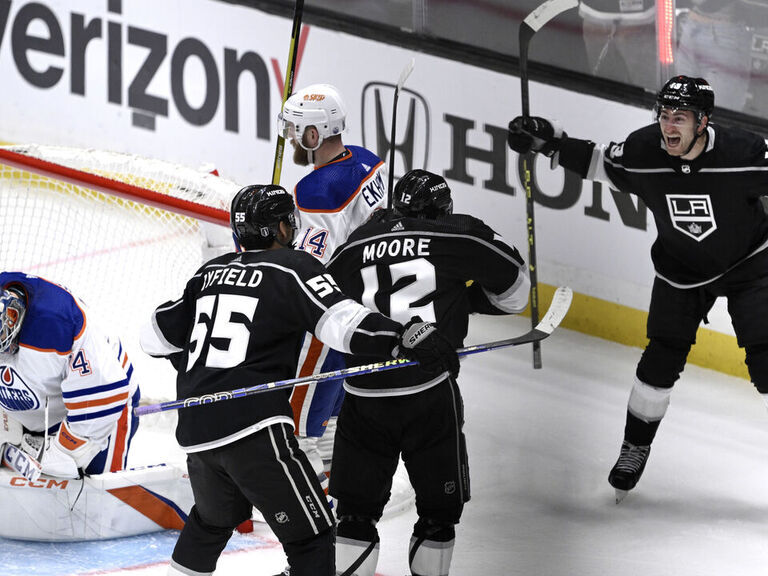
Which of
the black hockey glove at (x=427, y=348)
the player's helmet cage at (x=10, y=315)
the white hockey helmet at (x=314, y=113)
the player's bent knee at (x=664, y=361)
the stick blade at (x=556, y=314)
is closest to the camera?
the black hockey glove at (x=427, y=348)

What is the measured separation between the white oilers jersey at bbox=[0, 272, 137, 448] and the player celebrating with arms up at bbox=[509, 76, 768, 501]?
1373mm

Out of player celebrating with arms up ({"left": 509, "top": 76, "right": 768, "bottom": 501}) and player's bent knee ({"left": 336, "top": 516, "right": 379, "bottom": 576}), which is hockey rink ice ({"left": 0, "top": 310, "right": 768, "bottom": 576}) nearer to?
player celebrating with arms up ({"left": 509, "top": 76, "right": 768, "bottom": 501})

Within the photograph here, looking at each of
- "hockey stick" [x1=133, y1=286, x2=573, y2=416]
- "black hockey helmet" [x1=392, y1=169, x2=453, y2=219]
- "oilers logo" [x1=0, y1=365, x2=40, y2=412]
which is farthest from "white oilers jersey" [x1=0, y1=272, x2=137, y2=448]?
"black hockey helmet" [x1=392, y1=169, x2=453, y2=219]

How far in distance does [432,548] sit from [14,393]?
4.23 feet

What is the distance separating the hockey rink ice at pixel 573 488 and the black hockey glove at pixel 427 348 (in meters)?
0.93

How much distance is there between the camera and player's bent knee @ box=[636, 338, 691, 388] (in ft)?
13.6

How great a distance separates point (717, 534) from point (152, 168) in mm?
2086

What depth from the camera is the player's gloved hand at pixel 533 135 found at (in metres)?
4.18

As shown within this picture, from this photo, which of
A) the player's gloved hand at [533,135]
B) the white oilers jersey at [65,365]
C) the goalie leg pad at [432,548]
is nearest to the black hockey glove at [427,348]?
the goalie leg pad at [432,548]

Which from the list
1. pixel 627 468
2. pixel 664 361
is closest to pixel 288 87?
pixel 664 361

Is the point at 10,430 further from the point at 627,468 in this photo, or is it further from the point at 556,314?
the point at 627,468

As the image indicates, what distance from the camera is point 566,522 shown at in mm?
4051

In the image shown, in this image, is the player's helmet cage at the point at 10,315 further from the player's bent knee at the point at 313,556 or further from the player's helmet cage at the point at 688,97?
the player's helmet cage at the point at 688,97

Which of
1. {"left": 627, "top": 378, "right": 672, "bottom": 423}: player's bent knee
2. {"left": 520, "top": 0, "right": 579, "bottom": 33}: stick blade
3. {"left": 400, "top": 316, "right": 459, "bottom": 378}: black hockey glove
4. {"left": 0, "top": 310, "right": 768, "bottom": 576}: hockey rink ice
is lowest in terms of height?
{"left": 0, "top": 310, "right": 768, "bottom": 576}: hockey rink ice
